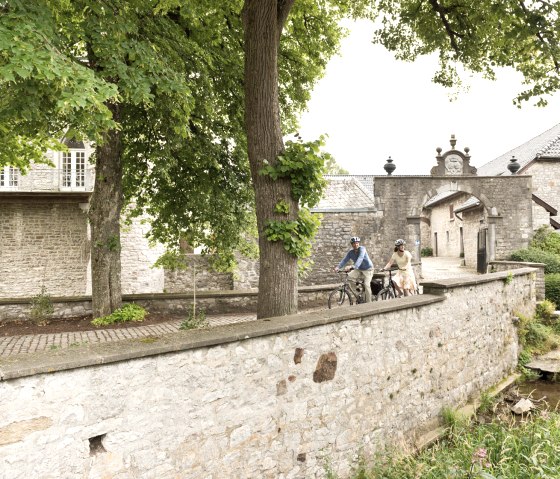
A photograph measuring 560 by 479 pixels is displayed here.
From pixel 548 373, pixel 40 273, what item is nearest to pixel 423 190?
pixel 548 373

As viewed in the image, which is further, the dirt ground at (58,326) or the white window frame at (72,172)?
the white window frame at (72,172)

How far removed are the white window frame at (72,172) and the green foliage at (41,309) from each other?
843 centimetres

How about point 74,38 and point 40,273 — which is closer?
point 74,38

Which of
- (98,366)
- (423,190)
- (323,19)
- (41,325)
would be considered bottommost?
(41,325)

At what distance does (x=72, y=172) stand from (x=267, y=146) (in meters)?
14.4

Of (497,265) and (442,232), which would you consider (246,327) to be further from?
(442,232)

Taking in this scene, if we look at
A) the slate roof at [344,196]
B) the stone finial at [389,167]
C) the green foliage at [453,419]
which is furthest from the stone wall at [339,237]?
the green foliage at [453,419]

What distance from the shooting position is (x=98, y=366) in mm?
3262

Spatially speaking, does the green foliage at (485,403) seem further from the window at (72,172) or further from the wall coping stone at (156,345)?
the window at (72,172)

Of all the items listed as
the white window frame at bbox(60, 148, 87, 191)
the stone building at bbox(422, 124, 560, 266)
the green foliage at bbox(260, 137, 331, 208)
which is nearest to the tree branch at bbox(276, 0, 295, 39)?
the green foliage at bbox(260, 137, 331, 208)

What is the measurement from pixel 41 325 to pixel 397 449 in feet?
25.8

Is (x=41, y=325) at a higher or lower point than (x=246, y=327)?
lower

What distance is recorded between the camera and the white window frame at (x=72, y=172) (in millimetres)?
18016

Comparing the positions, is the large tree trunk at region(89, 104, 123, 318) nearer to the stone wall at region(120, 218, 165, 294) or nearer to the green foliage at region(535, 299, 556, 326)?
the stone wall at region(120, 218, 165, 294)
